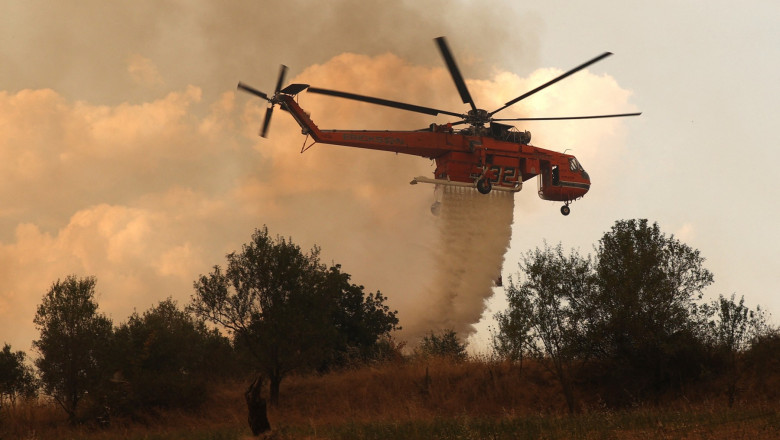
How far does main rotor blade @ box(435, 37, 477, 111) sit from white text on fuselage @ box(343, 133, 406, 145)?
4882 millimetres

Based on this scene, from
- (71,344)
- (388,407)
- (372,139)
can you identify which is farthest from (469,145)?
(71,344)

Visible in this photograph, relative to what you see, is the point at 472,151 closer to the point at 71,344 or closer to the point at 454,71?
the point at 454,71

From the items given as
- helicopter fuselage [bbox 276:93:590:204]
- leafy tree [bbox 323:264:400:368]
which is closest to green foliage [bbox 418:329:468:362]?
leafy tree [bbox 323:264:400:368]

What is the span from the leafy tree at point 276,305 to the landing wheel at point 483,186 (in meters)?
14.4

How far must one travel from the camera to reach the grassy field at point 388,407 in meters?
30.5

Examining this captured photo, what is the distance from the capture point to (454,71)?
4472 cm

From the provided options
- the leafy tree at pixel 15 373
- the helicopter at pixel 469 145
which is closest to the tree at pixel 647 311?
the helicopter at pixel 469 145

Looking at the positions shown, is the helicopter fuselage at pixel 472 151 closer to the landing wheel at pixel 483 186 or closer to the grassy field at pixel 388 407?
the landing wheel at pixel 483 186

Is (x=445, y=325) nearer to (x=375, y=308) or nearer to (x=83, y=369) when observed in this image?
(x=375, y=308)

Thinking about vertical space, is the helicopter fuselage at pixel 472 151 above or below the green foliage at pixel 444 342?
above

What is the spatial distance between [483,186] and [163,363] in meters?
22.8

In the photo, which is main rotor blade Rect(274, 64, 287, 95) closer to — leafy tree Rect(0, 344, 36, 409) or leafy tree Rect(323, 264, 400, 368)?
leafy tree Rect(323, 264, 400, 368)

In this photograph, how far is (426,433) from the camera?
84.6 ft

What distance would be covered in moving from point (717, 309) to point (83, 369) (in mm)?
29769
